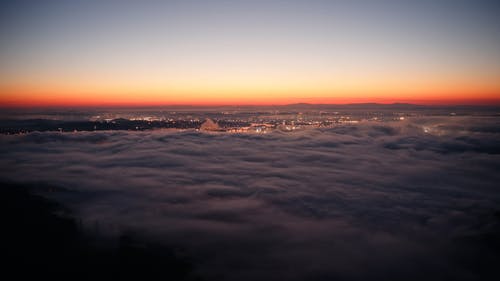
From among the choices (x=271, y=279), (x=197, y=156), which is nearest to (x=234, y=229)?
(x=271, y=279)

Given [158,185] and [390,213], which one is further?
[158,185]

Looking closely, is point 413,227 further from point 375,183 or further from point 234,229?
point 234,229

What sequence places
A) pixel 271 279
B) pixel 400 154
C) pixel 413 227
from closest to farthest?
pixel 271 279, pixel 413 227, pixel 400 154

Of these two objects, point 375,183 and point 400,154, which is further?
point 400,154

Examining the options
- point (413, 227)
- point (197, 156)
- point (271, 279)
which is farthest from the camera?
point (197, 156)

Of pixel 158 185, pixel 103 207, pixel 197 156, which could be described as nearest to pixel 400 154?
pixel 197 156

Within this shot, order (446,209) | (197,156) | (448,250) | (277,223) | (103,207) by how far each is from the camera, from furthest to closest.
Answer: (197,156)
(103,207)
(446,209)
(277,223)
(448,250)

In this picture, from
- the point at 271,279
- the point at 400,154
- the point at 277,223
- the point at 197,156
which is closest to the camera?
the point at 271,279

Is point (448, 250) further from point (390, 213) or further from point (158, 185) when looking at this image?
point (158, 185)
